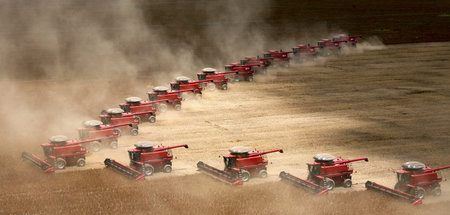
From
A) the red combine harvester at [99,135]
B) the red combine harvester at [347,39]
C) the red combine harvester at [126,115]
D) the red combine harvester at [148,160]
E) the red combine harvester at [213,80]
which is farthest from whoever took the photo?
the red combine harvester at [347,39]

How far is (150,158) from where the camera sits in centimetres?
3828

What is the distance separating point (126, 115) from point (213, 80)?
12400 millimetres

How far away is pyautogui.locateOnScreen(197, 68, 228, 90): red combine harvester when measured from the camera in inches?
2286

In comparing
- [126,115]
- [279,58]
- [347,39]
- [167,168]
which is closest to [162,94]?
[126,115]

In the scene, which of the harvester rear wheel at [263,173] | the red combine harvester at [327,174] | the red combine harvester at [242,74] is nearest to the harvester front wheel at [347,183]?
the red combine harvester at [327,174]

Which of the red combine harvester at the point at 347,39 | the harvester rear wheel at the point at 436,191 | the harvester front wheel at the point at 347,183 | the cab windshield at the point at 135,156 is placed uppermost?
the red combine harvester at the point at 347,39

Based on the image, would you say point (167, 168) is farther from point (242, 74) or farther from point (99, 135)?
point (242, 74)

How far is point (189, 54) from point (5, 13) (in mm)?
31612

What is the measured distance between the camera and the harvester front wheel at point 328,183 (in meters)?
35.7

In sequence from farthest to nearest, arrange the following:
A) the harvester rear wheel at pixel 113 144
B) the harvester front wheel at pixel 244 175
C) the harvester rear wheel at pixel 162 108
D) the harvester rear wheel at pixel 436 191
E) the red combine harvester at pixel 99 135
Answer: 1. the harvester rear wheel at pixel 162 108
2. the harvester rear wheel at pixel 113 144
3. the red combine harvester at pixel 99 135
4. the harvester front wheel at pixel 244 175
5. the harvester rear wheel at pixel 436 191

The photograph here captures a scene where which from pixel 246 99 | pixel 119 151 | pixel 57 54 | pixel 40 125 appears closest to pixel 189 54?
pixel 57 54

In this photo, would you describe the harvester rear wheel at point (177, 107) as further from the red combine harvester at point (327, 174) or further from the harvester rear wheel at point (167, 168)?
the red combine harvester at point (327, 174)

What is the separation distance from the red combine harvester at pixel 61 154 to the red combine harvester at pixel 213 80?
19.5 m

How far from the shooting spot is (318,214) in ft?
107
